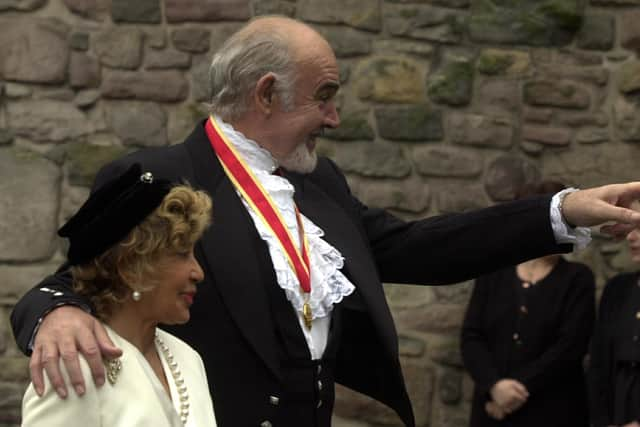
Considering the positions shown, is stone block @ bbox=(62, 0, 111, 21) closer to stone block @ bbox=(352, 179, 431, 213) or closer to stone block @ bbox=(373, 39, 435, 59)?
stone block @ bbox=(373, 39, 435, 59)

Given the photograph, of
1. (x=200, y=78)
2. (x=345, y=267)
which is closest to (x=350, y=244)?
(x=345, y=267)

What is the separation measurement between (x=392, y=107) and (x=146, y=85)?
107cm

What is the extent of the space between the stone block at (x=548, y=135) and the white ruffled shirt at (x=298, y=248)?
2.56 m

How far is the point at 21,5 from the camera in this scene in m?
5.66

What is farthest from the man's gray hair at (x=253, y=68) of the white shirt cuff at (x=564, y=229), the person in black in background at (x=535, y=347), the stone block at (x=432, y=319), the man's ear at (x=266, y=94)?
the stone block at (x=432, y=319)

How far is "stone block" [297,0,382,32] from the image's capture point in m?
5.68

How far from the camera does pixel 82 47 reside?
18.7ft

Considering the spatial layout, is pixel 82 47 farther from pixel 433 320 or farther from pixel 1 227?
pixel 433 320

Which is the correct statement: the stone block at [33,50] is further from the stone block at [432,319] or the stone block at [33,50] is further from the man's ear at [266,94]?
the man's ear at [266,94]

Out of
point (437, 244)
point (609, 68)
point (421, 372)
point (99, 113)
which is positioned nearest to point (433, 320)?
point (421, 372)

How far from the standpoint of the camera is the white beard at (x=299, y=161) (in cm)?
336

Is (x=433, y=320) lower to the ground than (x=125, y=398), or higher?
lower

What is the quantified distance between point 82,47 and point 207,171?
260 cm

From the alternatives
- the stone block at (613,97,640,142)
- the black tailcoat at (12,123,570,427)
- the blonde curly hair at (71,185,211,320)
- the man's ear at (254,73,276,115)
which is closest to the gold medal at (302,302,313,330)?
the black tailcoat at (12,123,570,427)
